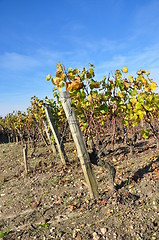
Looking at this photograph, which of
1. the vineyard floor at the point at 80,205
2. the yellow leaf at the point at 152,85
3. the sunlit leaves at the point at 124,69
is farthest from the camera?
the sunlit leaves at the point at 124,69

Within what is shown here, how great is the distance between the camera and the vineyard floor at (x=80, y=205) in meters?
2.79

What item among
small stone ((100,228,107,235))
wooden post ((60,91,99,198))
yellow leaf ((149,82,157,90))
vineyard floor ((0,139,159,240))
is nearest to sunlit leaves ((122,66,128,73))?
yellow leaf ((149,82,157,90))

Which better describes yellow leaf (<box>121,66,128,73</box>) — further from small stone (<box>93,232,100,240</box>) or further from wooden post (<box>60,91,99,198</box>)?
small stone (<box>93,232,100,240</box>)

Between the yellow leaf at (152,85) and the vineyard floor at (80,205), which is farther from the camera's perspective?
the yellow leaf at (152,85)

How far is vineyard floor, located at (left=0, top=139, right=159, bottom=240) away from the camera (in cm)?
279

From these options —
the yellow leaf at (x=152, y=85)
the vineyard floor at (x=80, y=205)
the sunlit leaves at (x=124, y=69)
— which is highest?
the sunlit leaves at (x=124, y=69)

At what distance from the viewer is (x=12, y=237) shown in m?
2.96

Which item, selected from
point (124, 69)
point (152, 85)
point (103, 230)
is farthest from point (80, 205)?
point (124, 69)

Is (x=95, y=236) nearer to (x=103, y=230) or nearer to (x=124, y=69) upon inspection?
(x=103, y=230)

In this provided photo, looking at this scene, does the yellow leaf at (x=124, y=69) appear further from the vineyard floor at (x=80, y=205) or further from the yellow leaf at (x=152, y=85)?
the vineyard floor at (x=80, y=205)

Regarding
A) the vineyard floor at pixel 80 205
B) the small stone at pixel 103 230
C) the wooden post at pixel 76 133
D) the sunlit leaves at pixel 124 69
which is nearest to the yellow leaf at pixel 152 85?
the sunlit leaves at pixel 124 69

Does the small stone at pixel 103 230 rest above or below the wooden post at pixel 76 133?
below

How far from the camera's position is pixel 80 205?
351 centimetres

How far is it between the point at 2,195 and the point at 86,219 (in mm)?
2547
